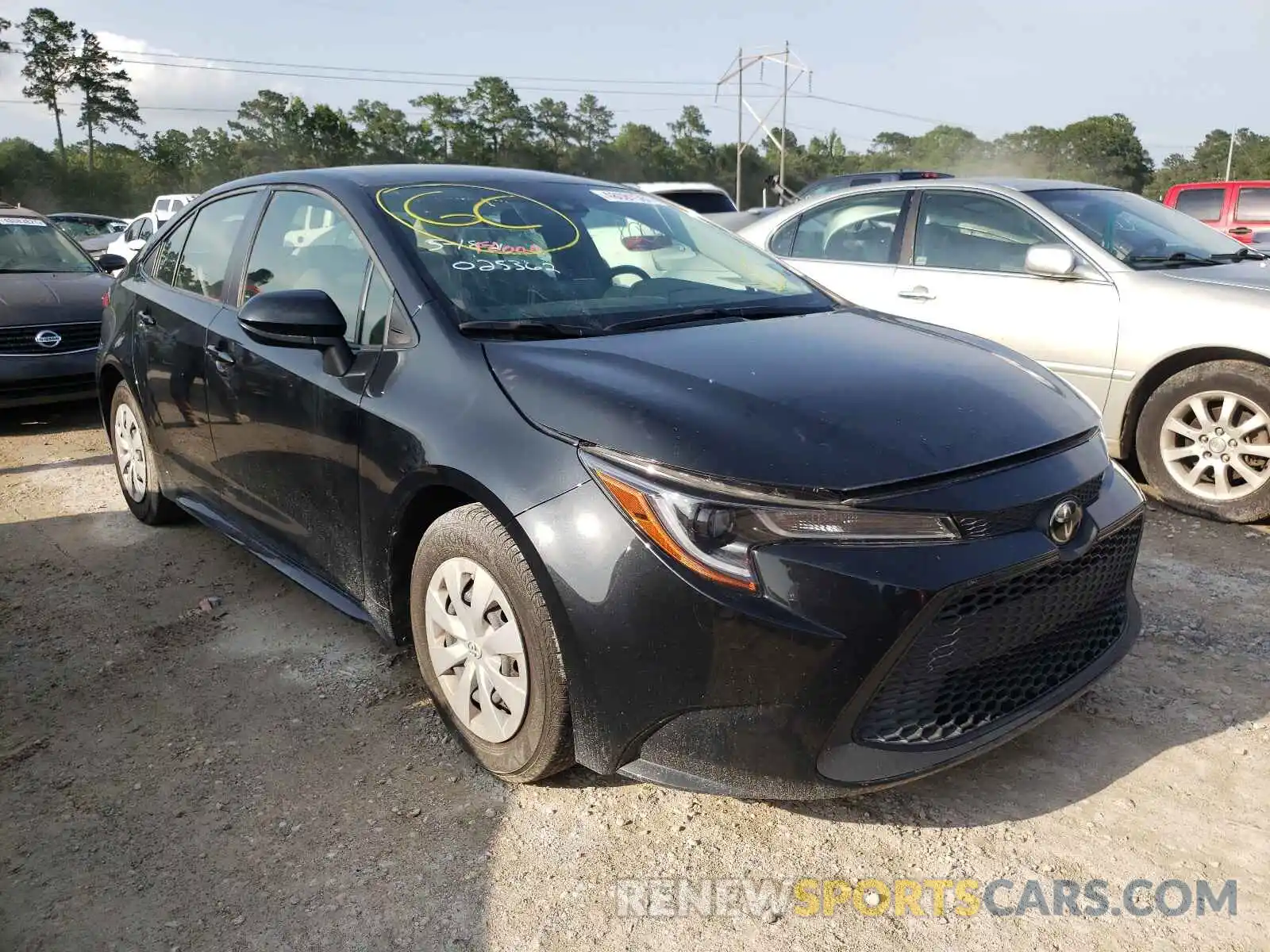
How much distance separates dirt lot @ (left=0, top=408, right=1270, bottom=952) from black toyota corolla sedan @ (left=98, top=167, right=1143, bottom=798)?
0.27 metres

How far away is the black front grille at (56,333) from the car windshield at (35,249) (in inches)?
35.9

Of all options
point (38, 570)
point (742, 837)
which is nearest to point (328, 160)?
point (38, 570)

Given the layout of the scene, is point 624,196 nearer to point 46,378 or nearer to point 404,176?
point 404,176

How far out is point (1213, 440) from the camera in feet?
14.8

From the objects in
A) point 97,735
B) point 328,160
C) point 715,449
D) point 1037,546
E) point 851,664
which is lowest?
point 97,735

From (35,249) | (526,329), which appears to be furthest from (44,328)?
(526,329)

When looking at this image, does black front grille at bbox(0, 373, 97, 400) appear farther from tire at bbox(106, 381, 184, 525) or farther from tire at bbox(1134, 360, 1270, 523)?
tire at bbox(1134, 360, 1270, 523)

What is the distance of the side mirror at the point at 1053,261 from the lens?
4.88 meters

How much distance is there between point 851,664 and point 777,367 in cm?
86

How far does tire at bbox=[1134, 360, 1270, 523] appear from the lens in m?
4.38

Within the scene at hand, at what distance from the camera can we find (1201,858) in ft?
7.46

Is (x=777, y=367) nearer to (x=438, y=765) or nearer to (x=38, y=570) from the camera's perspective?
(x=438, y=765)

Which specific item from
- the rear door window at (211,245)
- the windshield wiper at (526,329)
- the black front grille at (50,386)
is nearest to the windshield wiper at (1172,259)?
the windshield wiper at (526,329)

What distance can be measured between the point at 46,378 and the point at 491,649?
5.81 m
